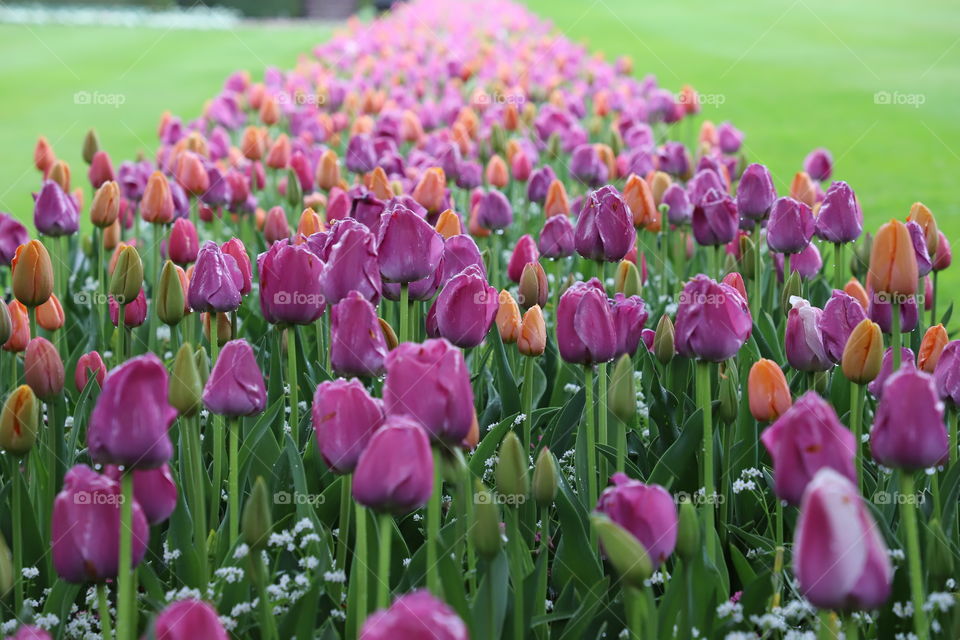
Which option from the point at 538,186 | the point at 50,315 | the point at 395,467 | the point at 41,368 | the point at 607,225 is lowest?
the point at 395,467

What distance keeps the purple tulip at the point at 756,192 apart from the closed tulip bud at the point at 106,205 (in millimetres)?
1974

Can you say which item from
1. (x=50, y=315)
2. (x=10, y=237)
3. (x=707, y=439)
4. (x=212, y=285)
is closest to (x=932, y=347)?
(x=707, y=439)

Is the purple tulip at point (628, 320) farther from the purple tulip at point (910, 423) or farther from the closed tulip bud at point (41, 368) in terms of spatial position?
the closed tulip bud at point (41, 368)

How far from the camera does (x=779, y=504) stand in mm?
2268

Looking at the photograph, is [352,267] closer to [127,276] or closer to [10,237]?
[127,276]

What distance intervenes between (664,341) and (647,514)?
1.02m

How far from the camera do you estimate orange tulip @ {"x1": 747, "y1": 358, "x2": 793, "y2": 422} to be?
2.17 meters

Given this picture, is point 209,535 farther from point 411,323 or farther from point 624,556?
point 624,556

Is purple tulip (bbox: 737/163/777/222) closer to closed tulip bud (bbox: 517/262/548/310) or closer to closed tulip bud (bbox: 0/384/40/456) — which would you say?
closed tulip bud (bbox: 517/262/548/310)

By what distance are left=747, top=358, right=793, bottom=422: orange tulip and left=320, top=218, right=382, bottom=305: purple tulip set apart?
0.77 meters

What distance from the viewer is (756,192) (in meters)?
3.45

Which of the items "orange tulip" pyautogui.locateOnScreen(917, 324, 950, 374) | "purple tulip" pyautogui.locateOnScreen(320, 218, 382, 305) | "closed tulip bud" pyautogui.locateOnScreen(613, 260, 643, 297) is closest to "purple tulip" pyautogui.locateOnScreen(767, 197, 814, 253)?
"closed tulip bud" pyautogui.locateOnScreen(613, 260, 643, 297)

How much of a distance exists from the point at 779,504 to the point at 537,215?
4064mm

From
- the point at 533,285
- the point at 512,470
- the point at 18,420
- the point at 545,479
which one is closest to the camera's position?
the point at 512,470
